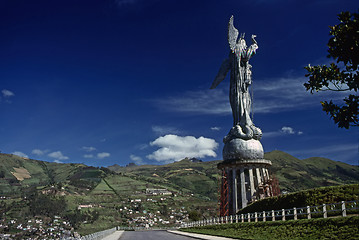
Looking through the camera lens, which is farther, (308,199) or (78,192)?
(78,192)

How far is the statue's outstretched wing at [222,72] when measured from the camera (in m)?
59.8

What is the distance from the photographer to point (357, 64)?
10719mm

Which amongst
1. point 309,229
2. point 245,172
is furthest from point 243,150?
point 309,229

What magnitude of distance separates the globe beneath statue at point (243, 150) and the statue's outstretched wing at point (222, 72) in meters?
14.6

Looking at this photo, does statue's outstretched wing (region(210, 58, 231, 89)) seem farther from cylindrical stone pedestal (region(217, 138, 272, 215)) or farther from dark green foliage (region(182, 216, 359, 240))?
dark green foliage (region(182, 216, 359, 240))

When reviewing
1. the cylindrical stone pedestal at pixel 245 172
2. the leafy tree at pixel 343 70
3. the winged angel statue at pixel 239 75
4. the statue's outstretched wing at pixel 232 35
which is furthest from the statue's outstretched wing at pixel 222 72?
the leafy tree at pixel 343 70

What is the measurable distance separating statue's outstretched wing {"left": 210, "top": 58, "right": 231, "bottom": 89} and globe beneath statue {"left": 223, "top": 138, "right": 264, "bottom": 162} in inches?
574

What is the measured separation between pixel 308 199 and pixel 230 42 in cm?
3920

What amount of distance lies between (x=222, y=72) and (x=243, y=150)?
58.0 ft

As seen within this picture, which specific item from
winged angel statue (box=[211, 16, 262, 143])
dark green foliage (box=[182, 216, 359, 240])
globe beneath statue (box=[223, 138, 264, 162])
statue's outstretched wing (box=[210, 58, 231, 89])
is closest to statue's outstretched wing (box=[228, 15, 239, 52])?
winged angel statue (box=[211, 16, 262, 143])

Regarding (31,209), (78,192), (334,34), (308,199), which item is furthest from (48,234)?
(334,34)

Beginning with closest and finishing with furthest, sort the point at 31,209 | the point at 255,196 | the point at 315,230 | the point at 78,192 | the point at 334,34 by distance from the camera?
1. the point at 334,34
2. the point at 315,230
3. the point at 255,196
4. the point at 31,209
5. the point at 78,192

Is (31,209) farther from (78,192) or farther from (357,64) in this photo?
(357,64)

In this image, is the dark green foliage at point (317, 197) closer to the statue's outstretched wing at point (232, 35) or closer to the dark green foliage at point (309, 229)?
the dark green foliage at point (309, 229)
